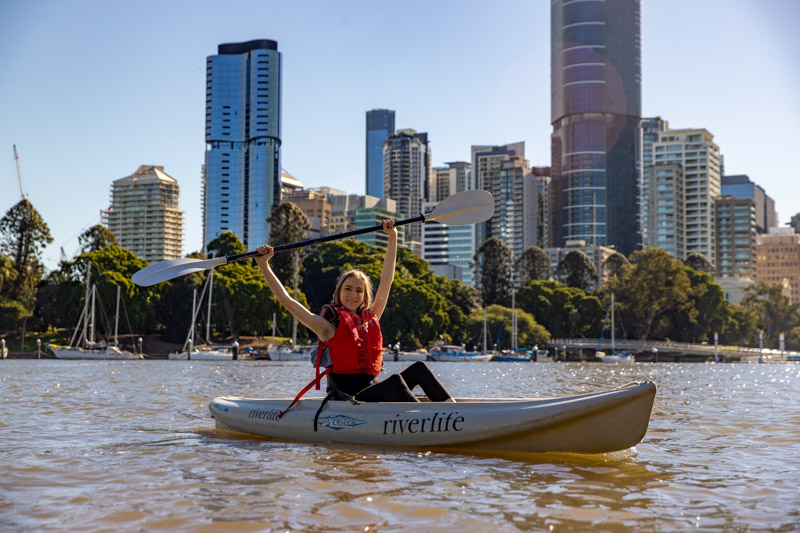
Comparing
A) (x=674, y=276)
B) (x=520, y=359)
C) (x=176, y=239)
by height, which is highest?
(x=176, y=239)

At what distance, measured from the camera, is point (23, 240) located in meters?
65.1

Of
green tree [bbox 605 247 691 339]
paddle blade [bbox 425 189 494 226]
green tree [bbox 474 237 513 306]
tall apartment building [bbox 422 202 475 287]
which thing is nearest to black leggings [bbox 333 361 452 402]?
paddle blade [bbox 425 189 494 226]

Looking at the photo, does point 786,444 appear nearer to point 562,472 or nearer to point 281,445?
point 562,472

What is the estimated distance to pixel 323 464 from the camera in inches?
266

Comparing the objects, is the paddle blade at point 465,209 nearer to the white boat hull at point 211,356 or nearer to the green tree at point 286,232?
the white boat hull at point 211,356

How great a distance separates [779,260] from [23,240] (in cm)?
15624

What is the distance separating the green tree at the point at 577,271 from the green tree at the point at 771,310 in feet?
76.6

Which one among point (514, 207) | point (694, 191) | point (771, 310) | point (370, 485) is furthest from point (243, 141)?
point (370, 485)

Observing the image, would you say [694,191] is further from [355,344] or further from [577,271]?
[355,344]

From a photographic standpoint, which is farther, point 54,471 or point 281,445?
point 281,445

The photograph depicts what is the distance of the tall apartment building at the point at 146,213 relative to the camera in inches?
7013

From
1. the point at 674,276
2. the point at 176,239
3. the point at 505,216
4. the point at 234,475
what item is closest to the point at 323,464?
the point at 234,475

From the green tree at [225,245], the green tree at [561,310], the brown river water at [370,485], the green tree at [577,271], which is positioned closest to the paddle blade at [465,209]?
the brown river water at [370,485]

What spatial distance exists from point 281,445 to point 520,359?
198ft
